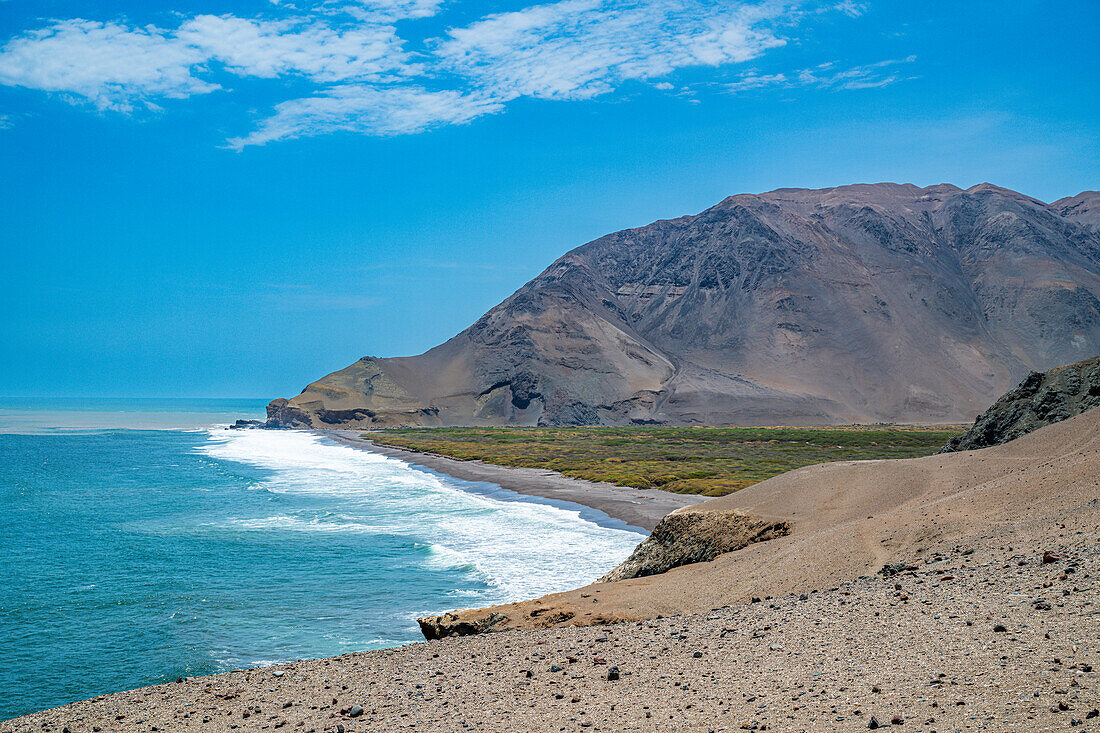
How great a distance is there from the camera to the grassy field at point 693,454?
5753 centimetres

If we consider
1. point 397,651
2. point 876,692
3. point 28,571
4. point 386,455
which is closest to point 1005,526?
point 876,692

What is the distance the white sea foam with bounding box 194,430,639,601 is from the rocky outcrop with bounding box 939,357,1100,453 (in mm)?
14936

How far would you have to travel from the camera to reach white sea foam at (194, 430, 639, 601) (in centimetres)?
2667

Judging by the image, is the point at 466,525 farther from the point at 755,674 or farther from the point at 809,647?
the point at 755,674

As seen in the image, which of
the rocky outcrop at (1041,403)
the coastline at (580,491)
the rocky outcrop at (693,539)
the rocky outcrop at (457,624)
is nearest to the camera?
the rocky outcrop at (457,624)

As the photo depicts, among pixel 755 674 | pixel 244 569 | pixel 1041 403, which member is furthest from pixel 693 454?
pixel 755 674

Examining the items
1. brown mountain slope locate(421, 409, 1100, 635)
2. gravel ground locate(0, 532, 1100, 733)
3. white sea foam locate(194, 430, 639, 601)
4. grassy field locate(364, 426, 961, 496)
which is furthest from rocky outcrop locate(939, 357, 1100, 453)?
grassy field locate(364, 426, 961, 496)

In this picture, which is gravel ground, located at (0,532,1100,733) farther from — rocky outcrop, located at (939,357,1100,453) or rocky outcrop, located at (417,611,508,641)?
rocky outcrop, located at (939,357,1100,453)

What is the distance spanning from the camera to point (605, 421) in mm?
184250

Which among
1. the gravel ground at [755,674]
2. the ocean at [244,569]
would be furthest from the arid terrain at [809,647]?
the ocean at [244,569]

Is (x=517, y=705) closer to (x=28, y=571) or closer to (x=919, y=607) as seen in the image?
(x=919, y=607)

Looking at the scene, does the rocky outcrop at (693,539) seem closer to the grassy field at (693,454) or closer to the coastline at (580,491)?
the coastline at (580,491)

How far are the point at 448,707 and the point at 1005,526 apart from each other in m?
10.8

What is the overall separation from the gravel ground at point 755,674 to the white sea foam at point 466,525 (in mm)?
9979
